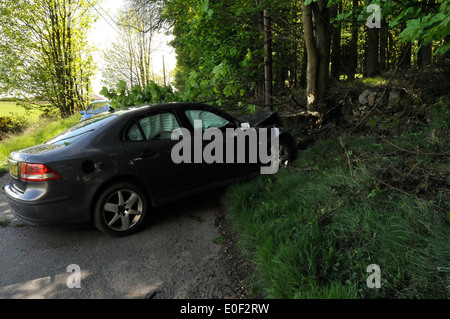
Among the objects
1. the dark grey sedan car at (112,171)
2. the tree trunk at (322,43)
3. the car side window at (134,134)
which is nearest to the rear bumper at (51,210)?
the dark grey sedan car at (112,171)

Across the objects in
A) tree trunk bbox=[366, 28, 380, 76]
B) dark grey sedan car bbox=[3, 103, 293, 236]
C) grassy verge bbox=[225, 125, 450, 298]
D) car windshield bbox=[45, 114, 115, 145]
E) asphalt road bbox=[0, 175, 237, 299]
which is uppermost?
tree trunk bbox=[366, 28, 380, 76]

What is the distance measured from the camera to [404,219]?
9.40ft

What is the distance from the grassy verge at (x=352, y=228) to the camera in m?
2.31

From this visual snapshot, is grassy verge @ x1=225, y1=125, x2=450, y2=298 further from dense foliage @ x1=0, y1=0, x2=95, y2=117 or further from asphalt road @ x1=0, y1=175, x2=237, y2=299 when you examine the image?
dense foliage @ x1=0, y1=0, x2=95, y2=117

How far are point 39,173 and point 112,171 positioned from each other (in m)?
0.76

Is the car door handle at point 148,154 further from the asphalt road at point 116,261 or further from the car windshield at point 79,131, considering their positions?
the asphalt road at point 116,261

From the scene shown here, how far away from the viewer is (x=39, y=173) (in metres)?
3.32

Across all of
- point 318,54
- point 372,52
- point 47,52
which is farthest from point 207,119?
point 47,52

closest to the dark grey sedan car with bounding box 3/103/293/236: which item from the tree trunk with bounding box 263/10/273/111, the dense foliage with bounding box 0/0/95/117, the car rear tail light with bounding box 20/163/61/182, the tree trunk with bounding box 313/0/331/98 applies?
the car rear tail light with bounding box 20/163/61/182

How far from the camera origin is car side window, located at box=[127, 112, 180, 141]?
13.0 ft

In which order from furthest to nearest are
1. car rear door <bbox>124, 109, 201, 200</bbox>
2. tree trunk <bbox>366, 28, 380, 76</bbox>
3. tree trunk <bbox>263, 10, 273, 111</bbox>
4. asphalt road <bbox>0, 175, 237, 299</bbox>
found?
tree trunk <bbox>366, 28, 380, 76</bbox>
tree trunk <bbox>263, 10, 273, 111</bbox>
car rear door <bbox>124, 109, 201, 200</bbox>
asphalt road <bbox>0, 175, 237, 299</bbox>

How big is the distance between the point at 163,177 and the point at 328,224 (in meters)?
2.18

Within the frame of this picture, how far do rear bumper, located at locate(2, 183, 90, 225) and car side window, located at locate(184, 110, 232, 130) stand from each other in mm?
1906
